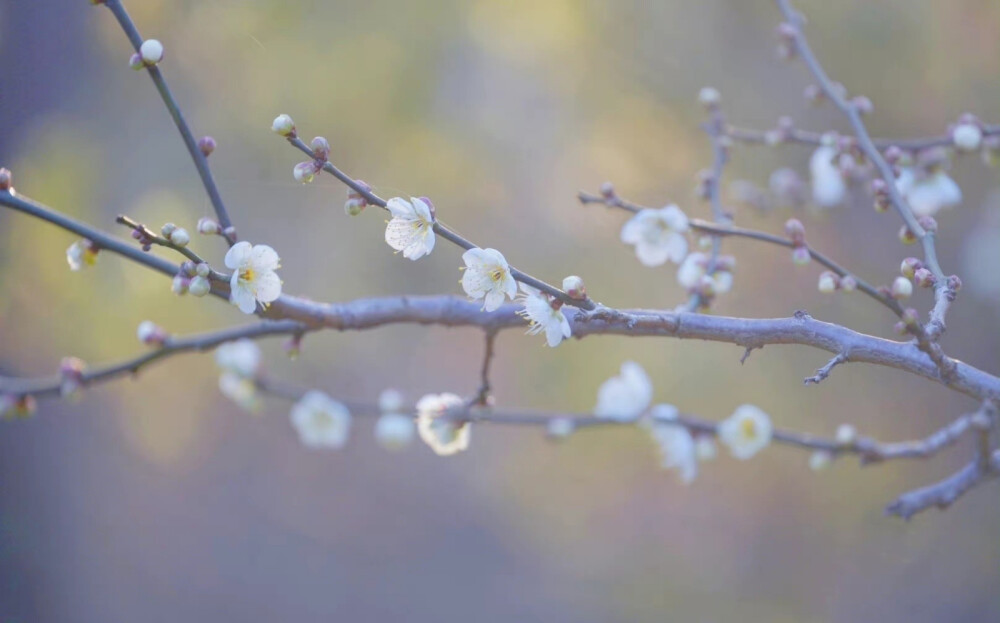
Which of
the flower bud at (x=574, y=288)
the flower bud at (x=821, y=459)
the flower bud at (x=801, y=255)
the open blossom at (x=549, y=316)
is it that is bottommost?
the open blossom at (x=549, y=316)

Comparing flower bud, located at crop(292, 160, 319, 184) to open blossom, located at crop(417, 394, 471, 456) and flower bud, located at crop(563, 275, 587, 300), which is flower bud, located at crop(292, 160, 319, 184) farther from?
open blossom, located at crop(417, 394, 471, 456)

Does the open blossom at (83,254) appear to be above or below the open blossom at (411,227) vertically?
below

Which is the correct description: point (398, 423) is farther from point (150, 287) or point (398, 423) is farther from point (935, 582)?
point (935, 582)

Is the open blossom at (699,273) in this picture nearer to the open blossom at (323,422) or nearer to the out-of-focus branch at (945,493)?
the out-of-focus branch at (945,493)

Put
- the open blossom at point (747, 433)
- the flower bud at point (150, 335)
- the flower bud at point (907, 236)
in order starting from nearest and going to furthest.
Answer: the flower bud at point (907, 236) → the flower bud at point (150, 335) → the open blossom at point (747, 433)

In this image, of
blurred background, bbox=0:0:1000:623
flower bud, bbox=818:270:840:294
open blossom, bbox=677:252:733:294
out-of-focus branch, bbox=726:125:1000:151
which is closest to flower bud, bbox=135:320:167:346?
open blossom, bbox=677:252:733:294

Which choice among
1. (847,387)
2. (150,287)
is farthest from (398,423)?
(847,387)

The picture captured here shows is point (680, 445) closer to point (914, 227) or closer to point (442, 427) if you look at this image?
point (442, 427)

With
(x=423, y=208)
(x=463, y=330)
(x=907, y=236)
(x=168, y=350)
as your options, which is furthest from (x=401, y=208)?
(x=463, y=330)

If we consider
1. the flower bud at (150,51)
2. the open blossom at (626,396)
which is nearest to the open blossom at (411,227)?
the flower bud at (150,51)
